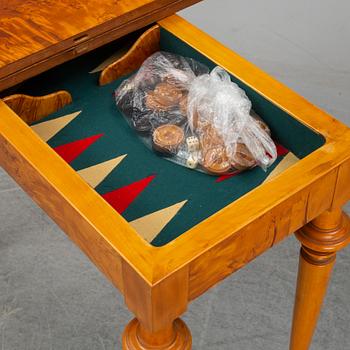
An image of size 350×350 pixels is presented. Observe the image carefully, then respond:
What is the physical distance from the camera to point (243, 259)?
135 cm

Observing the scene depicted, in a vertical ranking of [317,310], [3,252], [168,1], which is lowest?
[3,252]

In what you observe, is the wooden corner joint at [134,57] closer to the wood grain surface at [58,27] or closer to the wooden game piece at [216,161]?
the wood grain surface at [58,27]

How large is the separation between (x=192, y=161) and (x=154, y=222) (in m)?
0.14

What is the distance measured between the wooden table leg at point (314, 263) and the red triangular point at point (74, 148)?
37cm

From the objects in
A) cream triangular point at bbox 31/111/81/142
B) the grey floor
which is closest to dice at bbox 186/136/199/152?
cream triangular point at bbox 31/111/81/142

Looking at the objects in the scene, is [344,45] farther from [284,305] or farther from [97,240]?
[97,240]

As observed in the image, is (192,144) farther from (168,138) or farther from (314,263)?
(314,263)

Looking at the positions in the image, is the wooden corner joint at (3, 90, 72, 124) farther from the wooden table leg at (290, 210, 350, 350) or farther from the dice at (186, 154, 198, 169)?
the wooden table leg at (290, 210, 350, 350)

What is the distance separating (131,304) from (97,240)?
0.10m

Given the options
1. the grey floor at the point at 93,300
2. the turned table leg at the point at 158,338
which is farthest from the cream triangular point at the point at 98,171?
the grey floor at the point at 93,300

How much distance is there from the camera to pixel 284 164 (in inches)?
58.0

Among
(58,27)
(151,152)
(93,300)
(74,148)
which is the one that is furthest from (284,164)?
(93,300)

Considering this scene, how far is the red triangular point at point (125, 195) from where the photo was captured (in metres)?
1.41

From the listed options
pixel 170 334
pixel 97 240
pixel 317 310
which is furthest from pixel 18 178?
pixel 317 310
